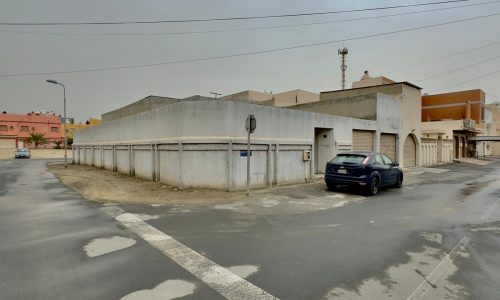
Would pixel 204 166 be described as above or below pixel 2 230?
above

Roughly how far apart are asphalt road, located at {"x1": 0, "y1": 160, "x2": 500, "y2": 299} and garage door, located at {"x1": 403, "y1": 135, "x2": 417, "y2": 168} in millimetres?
17522

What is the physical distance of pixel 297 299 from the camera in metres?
3.38

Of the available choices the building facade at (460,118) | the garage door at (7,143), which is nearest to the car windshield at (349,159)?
the building facade at (460,118)

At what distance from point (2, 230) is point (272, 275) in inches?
234

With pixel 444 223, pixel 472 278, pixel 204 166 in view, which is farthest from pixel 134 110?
pixel 472 278

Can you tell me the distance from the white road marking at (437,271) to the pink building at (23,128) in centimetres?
7141

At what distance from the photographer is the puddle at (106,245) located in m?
4.93

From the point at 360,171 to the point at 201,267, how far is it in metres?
8.19

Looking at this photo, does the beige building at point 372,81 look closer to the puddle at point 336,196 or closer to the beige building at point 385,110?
the beige building at point 385,110

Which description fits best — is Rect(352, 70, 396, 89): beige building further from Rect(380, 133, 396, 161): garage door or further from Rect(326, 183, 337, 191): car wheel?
Rect(326, 183, 337, 191): car wheel

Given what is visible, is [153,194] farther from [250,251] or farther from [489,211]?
[489,211]

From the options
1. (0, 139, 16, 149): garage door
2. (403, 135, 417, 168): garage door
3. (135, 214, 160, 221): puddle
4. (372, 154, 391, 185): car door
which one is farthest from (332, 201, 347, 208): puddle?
(0, 139, 16, 149): garage door

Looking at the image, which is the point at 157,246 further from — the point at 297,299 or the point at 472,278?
the point at 472,278

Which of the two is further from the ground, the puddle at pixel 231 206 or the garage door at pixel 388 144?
the garage door at pixel 388 144
